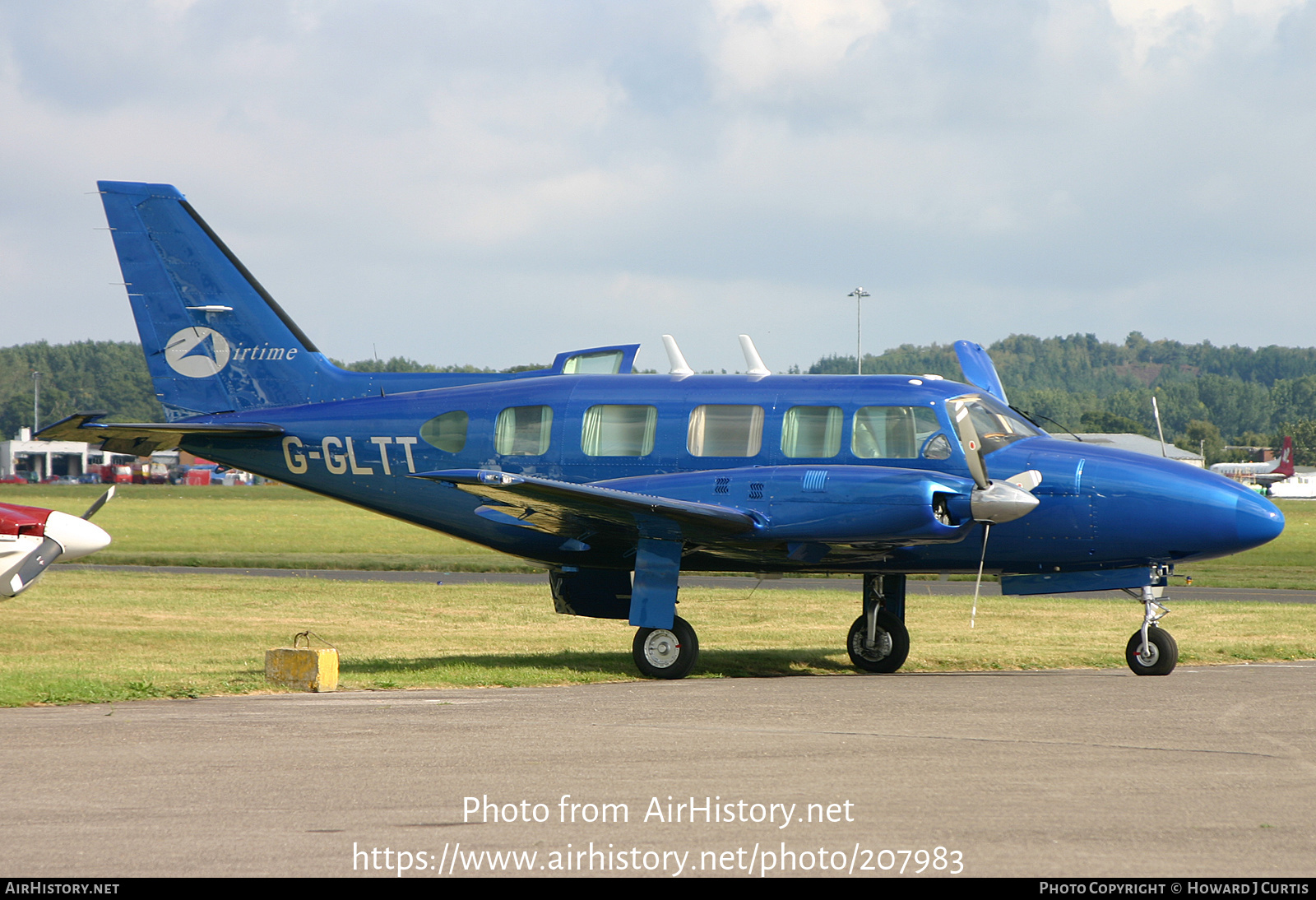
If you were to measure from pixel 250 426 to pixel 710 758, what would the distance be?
407 inches

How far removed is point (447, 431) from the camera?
55.8 feet

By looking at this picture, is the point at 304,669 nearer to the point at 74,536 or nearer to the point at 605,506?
the point at 605,506

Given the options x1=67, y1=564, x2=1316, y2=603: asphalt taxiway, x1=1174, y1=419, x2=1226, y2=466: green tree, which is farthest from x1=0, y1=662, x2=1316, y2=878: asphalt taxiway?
x1=1174, y1=419, x2=1226, y2=466: green tree

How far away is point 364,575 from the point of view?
35031 millimetres

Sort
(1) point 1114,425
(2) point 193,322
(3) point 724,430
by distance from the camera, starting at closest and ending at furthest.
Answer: (3) point 724,430 → (2) point 193,322 → (1) point 1114,425

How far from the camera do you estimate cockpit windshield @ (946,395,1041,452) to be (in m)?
15.2

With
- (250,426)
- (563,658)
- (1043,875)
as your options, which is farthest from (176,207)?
(1043,875)

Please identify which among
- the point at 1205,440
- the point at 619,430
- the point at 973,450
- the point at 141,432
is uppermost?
the point at 1205,440

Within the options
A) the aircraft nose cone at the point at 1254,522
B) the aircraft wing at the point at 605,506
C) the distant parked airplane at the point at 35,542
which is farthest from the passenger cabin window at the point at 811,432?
the distant parked airplane at the point at 35,542

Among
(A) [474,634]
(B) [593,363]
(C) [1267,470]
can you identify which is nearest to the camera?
(B) [593,363]

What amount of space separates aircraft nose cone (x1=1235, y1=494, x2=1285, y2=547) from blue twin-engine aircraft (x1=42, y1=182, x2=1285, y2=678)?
33 millimetres

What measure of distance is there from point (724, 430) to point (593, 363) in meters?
2.74

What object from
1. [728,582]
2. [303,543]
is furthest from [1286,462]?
[728,582]

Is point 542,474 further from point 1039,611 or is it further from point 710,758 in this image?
point 1039,611
